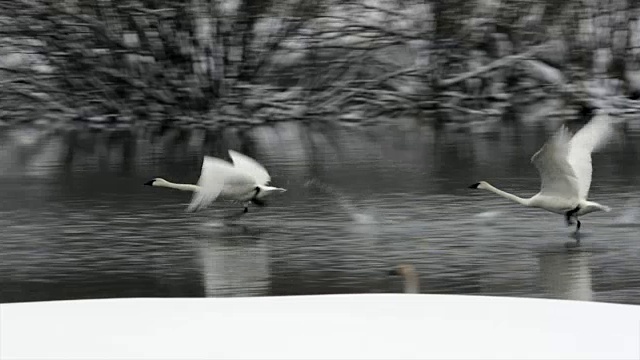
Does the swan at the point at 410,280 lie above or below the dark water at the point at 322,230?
above

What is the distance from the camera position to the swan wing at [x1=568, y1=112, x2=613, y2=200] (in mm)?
12688

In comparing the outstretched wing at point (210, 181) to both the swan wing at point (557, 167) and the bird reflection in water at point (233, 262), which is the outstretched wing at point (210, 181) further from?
the swan wing at point (557, 167)

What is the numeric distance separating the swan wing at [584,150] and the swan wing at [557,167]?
0.23 ft

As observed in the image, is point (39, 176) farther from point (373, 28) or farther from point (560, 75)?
point (560, 75)

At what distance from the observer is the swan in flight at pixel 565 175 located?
41.1 ft

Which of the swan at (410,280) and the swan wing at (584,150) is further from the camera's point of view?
the swan wing at (584,150)

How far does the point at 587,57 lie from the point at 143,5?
8423mm

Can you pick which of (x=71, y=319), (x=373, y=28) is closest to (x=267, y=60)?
(x=373, y=28)

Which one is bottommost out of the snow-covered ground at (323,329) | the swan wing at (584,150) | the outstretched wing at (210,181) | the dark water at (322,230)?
the dark water at (322,230)

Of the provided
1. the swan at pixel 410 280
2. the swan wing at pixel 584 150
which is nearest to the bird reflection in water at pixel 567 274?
the swan at pixel 410 280

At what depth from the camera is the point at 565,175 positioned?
499 inches

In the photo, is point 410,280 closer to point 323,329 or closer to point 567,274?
point 567,274

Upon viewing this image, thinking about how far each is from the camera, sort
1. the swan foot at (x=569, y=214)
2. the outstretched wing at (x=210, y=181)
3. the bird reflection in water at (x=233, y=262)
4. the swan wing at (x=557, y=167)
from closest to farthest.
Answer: the bird reflection in water at (x=233, y=262) → the swan wing at (x=557, y=167) → the swan foot at (x=569, y=214) → the outstretched wing at (x=210, y=181)

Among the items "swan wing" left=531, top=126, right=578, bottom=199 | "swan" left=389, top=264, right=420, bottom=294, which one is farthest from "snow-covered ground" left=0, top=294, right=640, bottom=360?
"swan wing" left=531, top=126, right=578, bottom=199
